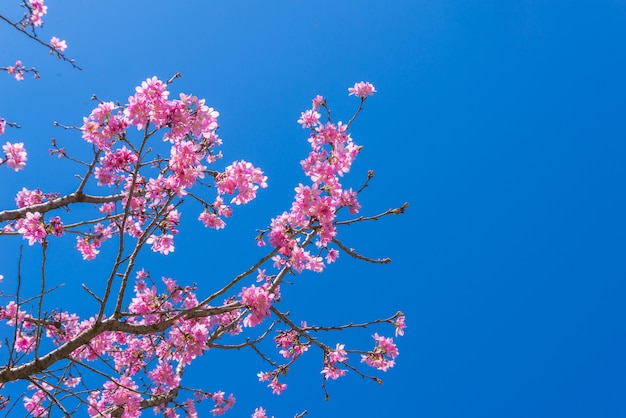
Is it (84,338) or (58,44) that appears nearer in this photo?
(84,338)

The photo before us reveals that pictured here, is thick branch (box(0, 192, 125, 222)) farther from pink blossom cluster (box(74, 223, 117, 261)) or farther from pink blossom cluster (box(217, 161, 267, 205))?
pink blossom cluster (box(217, 161, 267, 205))

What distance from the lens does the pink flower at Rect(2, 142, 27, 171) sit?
5809 millimetres

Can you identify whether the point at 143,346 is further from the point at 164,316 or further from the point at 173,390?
the point at 164,316

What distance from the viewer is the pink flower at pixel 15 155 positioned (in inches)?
229

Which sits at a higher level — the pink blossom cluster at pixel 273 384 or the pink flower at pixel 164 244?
the pink flower at pixel 164 244

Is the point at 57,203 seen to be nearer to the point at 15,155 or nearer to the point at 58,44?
the point at 15,155

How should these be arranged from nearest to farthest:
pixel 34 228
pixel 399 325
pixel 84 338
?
1. pixel 84 338
2. pixel 34 228
3. pixel 399 325

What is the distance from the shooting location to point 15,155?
5.83 meters

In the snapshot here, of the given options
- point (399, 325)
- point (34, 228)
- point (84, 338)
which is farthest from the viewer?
point (399, 325)

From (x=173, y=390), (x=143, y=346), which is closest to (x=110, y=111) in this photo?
(x=173, y=390)

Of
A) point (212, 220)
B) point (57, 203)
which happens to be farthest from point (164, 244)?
point (57, 203)

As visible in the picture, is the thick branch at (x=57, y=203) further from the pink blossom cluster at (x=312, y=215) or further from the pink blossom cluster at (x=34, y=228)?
the pink blossom cluster at (x=312, y=215)

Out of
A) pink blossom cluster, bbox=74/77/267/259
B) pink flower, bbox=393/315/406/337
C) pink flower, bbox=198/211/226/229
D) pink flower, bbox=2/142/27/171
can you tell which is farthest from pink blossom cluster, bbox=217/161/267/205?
pink flower, bbox=2/142/27/171

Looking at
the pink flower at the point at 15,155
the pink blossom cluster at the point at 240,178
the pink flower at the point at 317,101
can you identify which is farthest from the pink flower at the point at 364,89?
the pink flower at the point at 15,155
